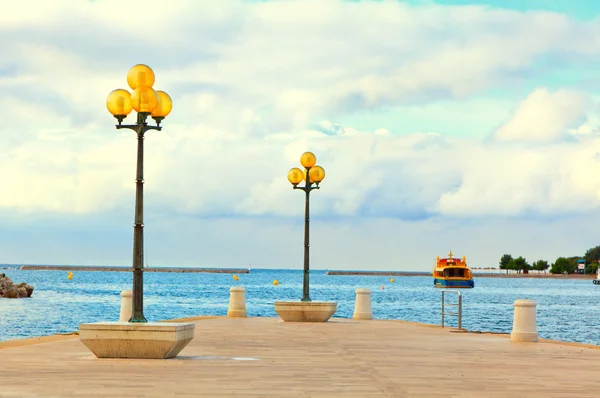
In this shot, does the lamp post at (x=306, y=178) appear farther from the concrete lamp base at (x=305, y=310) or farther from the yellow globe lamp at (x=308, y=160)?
the concrete lamp base at (x=305, y=310)

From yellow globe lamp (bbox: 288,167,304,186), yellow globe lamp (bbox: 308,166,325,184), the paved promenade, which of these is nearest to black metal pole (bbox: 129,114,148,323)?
the paved promenade

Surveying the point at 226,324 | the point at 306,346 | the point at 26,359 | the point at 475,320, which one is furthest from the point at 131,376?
the point at 475,320

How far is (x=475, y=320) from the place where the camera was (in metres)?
70.8

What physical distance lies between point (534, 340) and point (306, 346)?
6.82 metres

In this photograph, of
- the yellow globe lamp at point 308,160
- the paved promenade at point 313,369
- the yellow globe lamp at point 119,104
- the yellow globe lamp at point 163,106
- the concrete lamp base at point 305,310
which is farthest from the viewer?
the yellow globe lamp at point 308,160

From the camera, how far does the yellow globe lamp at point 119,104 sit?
18.2 m

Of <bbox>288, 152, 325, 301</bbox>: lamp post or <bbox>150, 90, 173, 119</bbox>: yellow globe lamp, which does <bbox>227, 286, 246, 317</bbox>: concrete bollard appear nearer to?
<bbox>288, 152, 325, 301</bbox>: lamp post

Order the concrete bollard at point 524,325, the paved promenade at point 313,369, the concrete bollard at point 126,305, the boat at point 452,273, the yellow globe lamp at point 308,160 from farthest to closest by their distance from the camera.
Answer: the boat at point 452,273
the yellow globe lamp at point 308,160
the concrete bollard at point 126,305
the concrete bollard at point 524,325
the paved promenade at point 313,369

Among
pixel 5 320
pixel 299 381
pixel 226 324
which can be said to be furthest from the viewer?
pixel 5 320

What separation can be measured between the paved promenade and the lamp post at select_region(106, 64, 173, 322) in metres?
1.82

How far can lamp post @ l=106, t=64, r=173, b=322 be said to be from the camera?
705 inches

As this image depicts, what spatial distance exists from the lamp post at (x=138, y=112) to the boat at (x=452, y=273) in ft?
445

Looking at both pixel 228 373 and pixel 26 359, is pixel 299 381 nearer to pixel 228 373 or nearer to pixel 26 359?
pixel 228 373

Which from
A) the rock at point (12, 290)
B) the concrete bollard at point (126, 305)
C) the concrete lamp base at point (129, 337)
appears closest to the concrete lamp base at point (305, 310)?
the concrete bollard at point (126, 305)
